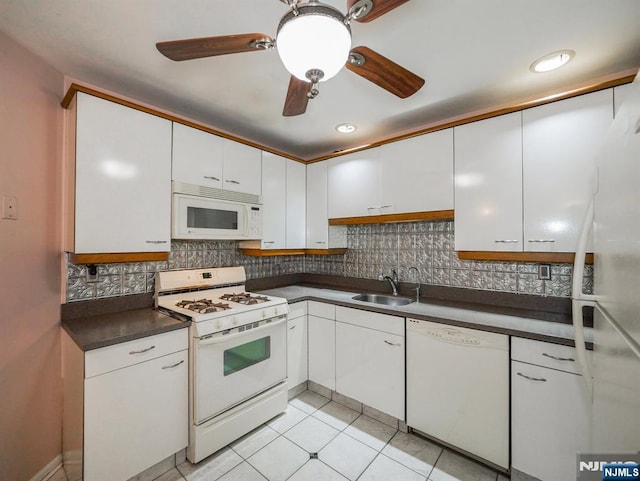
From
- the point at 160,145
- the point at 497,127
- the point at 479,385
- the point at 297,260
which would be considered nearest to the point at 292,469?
the point at 479,385

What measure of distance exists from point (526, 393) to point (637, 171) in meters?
1.39

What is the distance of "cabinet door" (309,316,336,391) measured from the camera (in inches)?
92.7

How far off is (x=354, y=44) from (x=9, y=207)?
78.5 inches

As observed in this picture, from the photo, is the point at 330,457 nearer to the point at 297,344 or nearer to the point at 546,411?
the point at 297,344

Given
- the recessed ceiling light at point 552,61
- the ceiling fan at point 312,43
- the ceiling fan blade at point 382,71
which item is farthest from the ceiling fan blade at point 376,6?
the recessed ceiling light at point 552,61

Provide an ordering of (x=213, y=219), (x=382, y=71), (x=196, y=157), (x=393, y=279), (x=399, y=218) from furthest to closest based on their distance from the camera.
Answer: (x=393, y=279) → (x=399, y=218) → (x=213, y=219) → (x=196, y=157) → (x=382, y=71)

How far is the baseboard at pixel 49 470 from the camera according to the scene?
5.15 feet

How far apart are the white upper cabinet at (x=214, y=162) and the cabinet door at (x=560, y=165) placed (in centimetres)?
204

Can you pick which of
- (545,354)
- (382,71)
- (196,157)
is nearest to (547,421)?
(545,354)

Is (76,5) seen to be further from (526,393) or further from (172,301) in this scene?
(526,393)

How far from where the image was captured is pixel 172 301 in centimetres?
211

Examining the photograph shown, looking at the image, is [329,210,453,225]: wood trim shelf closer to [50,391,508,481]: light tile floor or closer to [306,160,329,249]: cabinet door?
[306,160,329,249]: cabinet door

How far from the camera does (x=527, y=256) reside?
1750mm

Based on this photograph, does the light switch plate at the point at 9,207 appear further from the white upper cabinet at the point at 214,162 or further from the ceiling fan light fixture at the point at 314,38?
the ceiling fan light fixture at the point at 314,38
